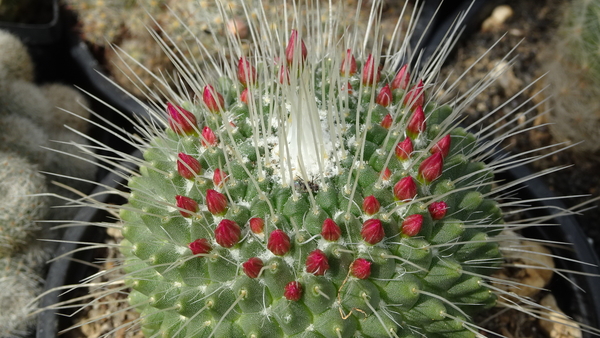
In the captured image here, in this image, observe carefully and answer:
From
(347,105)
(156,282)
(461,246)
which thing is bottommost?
(461,246)

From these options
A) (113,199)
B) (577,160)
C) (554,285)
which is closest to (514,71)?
(577,160)

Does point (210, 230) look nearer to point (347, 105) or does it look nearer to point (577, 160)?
point (347, 105)

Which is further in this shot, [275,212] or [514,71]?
[514,71]

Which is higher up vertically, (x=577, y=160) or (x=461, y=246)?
(x=461, y=246)

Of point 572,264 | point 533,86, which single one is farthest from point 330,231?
point 533,86

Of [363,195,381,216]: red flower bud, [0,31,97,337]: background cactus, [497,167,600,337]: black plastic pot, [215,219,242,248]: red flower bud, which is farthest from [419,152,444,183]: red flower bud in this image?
[0,31,97,337]: background cactus

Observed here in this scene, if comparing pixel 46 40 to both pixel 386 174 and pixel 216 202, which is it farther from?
pixel 386 174
